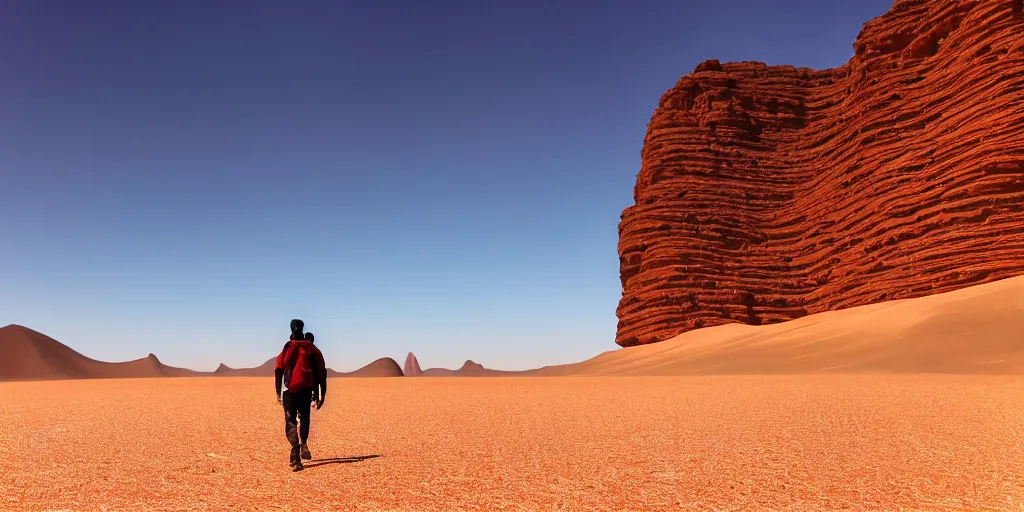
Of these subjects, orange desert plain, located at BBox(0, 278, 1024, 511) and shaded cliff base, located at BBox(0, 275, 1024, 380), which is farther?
shaded cliff base, located at BBox(0, 275, 1024, 380)

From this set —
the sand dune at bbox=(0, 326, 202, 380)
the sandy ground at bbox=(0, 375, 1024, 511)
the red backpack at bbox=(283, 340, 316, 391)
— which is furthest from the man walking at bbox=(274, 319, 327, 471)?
the sand dune at bbox=(0, 326, 202, 380)

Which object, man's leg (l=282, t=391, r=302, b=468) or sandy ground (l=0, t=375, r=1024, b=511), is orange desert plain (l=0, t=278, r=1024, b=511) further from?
man's leg (l=282, t=391, r=302, b=468)

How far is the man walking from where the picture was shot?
7.96 metres

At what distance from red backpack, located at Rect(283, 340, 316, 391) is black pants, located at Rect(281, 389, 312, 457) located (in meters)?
0.13

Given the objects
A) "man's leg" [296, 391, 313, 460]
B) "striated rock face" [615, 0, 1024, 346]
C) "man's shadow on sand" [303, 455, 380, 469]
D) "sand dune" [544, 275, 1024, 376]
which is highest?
"striated rock face" [615, 0, 1024, 346]

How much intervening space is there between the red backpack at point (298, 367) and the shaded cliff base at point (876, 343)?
2793 cm

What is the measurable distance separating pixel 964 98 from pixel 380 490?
57.0m

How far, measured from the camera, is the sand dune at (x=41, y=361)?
8462cm

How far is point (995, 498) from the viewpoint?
586cm

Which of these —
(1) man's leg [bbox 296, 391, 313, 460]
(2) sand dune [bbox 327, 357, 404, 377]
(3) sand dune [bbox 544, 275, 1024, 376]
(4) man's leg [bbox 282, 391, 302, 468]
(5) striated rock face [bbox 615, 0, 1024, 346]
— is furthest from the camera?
(2) sand dune [bbox 327, 357, 404, 377]

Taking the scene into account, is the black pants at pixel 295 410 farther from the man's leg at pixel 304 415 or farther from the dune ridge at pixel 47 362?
the dune ridge at pixel 47 362

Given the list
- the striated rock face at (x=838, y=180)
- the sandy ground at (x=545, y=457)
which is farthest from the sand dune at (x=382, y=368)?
the sandy ground at (x=545, y=457)

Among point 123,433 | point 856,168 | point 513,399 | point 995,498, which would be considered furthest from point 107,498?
point 856,168

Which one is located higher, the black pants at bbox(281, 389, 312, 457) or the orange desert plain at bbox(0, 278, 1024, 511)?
the black pants at bbox(281, 389, 312, 457)
